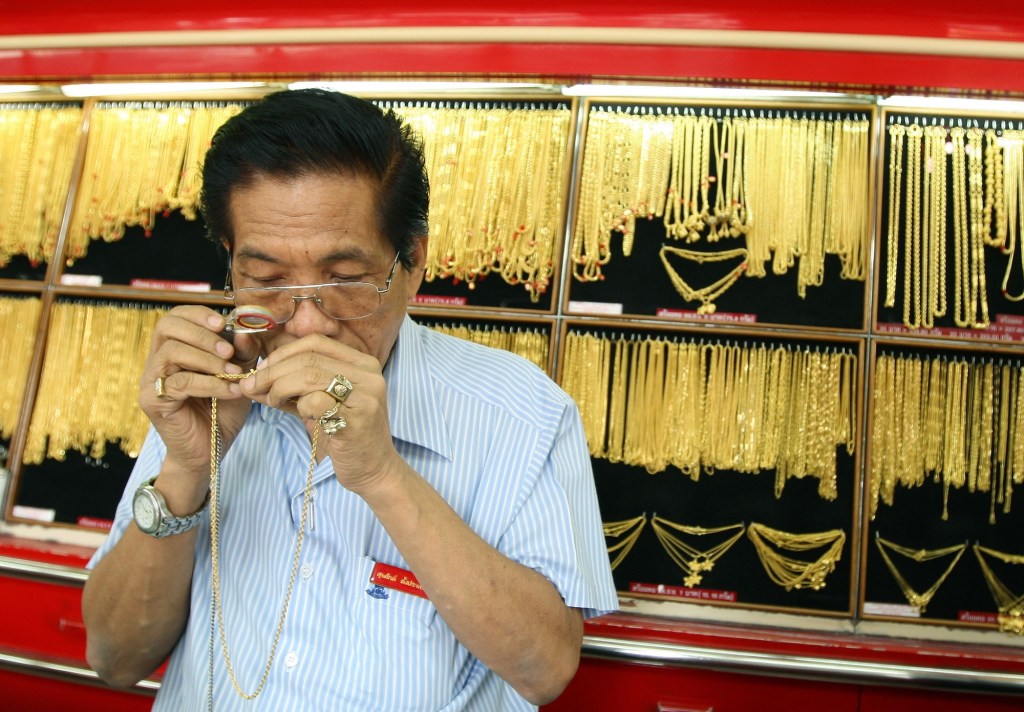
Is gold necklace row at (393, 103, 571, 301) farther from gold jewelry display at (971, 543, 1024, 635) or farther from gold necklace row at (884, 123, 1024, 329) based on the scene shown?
gold jewelry display at (971, 543, 1024, 635)

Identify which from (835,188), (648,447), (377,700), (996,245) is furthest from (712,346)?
(377,700)

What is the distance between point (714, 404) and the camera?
8.68 ft

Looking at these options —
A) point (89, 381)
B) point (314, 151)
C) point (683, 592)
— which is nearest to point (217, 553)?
point (314, 151)

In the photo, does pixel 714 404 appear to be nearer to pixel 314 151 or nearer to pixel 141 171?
pixel 314 151

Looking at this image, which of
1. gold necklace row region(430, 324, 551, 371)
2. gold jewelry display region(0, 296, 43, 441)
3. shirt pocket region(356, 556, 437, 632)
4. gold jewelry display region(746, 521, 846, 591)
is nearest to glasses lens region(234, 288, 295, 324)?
shirt pocket region(356, 556, 437, 632)

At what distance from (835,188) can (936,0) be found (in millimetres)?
638

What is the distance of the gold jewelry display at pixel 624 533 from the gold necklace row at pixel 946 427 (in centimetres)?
77

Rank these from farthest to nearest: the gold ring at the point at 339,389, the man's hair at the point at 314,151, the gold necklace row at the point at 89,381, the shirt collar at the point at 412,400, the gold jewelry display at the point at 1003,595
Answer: the gold necklace row at the point at 89,381, the gold jewelry display at the point at 1003,595, the shirt collar at the point at 412,400, the man's hair at the point at 314,151, the gold ring at the point at 339,389

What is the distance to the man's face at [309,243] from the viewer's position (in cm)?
117

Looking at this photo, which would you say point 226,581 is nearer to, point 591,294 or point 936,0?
point 591,294

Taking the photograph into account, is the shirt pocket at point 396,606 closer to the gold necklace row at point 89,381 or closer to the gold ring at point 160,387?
the gold ring at point 160,387

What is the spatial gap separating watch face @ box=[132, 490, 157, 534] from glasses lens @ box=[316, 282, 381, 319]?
406 mm

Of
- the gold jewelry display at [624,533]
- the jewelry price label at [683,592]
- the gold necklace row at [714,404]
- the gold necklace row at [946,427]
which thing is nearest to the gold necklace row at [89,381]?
the gold necklace row at [714,404]

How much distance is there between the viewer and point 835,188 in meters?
2.65
